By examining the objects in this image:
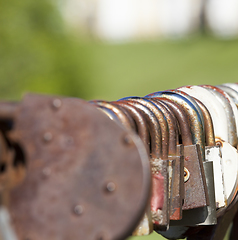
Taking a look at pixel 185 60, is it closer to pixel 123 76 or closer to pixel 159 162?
pixel 123 76

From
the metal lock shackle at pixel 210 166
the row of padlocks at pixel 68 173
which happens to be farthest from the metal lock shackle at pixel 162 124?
the row of padlocks at pixel 68 173

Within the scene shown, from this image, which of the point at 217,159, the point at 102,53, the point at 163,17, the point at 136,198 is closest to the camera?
the point at 136,198

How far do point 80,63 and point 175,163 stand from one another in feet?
32.6

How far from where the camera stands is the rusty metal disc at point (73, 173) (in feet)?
1.49

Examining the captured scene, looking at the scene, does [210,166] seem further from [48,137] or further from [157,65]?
[157,65]

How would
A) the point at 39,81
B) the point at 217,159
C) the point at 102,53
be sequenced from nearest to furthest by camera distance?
the point at 217,159, the point at 39,81, the point at 102,53

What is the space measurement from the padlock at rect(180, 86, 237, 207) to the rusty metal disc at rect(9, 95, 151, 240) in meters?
0.41

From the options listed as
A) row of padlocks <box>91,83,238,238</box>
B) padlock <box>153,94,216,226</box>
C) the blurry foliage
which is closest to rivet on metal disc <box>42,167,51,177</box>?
row of padlocks <box>91,83,238,238</box>

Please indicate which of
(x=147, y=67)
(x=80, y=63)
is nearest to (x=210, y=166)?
(x=80, y=63)

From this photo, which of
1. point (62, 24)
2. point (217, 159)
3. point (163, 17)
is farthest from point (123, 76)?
point (217, 159)

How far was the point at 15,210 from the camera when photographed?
0.47 meters

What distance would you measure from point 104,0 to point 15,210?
1597 centimetres

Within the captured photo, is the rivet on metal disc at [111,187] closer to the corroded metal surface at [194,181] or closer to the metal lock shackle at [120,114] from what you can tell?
the metal lock shackle at [120,114]

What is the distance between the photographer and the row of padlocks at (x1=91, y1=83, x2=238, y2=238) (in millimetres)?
652
